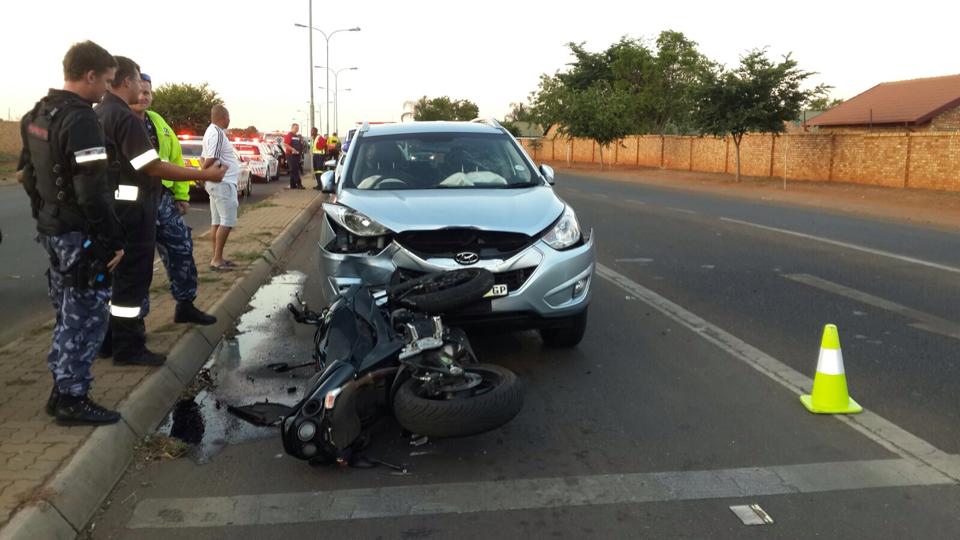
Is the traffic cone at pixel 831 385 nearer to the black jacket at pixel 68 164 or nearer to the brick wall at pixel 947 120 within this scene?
the black jacket at pixel 68 164

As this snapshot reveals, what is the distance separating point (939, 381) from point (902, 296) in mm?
3145

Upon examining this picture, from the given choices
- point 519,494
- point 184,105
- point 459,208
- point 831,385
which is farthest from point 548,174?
point 184,105

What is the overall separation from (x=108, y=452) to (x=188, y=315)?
265 centimetres

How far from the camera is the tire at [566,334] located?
6089mm

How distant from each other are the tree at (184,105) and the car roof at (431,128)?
5618 centimetres

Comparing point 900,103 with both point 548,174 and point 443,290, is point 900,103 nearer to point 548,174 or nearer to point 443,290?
point 548,174

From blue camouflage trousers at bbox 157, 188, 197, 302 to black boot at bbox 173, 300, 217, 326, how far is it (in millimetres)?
48

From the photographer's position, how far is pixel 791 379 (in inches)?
222

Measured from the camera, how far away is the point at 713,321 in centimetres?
736

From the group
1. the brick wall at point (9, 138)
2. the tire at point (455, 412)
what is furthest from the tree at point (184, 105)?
the tire at point (455, 412)

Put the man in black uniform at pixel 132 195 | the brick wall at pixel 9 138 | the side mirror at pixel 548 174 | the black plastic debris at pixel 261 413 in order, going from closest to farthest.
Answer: the black plastic debris at pixel 261 413 < the man in black uniform at pixel 132 195 < the side mirror at pixel 548 174 < the brick wall at pixel 9 138

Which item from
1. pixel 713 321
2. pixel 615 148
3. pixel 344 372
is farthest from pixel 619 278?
pixel 615 148

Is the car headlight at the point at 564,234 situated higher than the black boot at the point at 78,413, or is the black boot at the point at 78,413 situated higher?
the car headlight at the point at 564,234

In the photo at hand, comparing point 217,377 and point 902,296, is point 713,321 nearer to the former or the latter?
point 902,296
